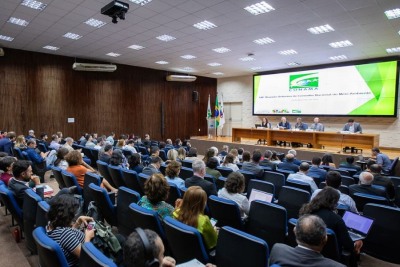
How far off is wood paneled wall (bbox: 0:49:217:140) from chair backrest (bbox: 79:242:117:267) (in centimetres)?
1109

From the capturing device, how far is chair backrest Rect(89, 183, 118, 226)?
3.13m

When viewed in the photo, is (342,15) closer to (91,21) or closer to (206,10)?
(206,10)

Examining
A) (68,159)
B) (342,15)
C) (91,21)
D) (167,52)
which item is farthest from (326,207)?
A: (167,52)

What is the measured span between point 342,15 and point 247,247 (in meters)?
6.92

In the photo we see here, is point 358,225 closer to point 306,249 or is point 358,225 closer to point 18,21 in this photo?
point 306,249

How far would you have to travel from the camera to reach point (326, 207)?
2498 mm

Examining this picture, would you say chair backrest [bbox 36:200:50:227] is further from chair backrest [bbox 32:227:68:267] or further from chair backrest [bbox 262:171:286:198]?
chair backrest [bbox 262:171:286:198]

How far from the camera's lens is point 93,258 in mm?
1401

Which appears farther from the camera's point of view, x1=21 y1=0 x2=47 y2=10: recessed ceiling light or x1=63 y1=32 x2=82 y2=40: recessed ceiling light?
x1=63 y1=32 x2=82 y2=40: recessed ceiling light

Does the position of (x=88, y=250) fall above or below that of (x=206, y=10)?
below

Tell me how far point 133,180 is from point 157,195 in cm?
174

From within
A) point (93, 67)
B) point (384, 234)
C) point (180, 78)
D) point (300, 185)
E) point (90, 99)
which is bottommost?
point (384, 234)

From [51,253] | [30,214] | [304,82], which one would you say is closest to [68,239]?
[51,253]

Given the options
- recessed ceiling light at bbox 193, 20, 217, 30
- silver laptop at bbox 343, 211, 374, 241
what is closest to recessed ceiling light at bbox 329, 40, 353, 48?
recessed ceiling light at bbox 193, 20, 217, 30
